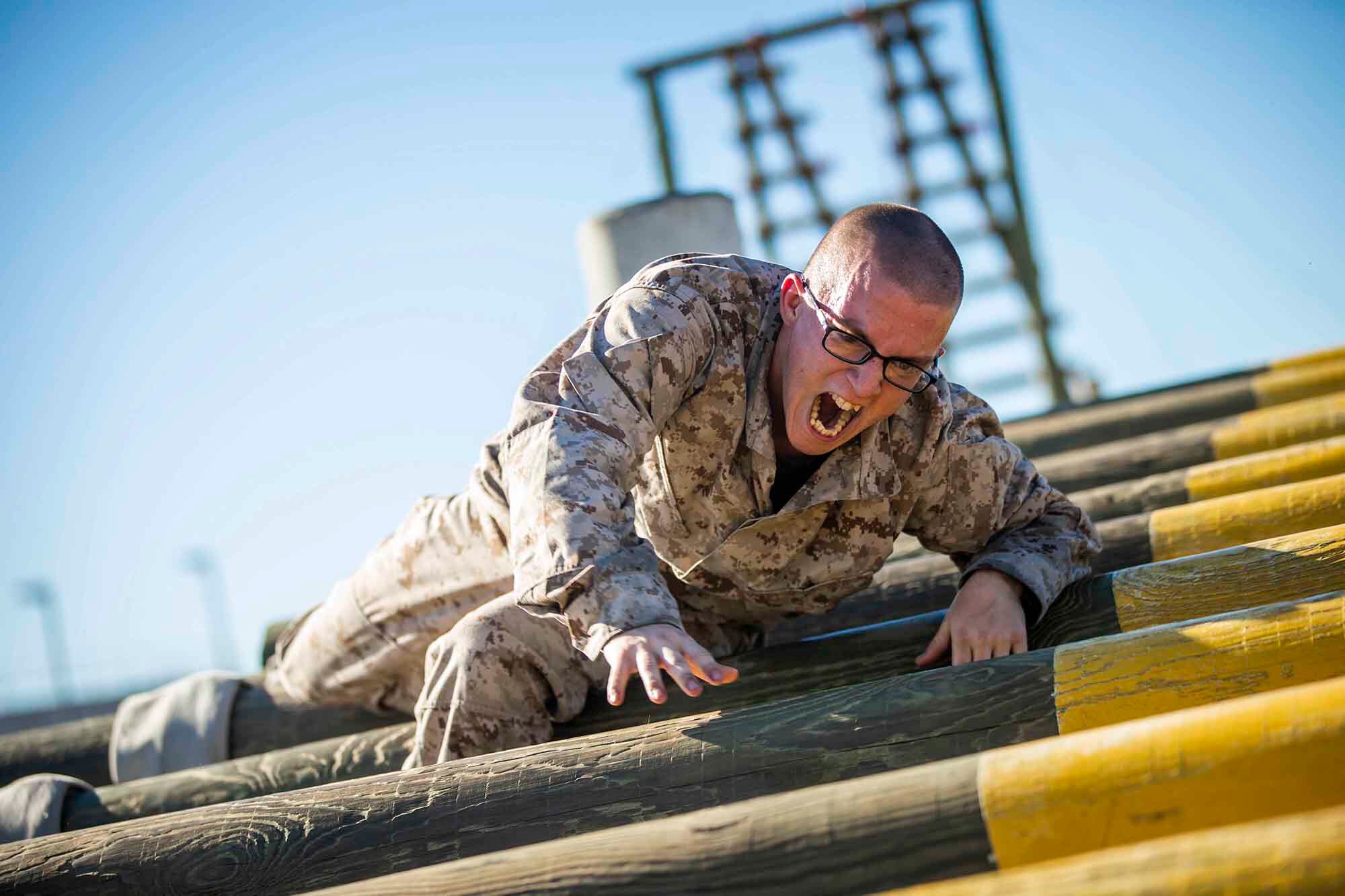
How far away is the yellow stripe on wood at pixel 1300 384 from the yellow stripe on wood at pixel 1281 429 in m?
0.26

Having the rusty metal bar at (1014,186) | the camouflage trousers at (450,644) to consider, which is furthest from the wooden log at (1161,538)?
the rusty metal bar at (1014,186)

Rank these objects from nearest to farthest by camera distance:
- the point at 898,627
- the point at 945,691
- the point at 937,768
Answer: the point at 937,768, the point at 945,691, the point at 898,627

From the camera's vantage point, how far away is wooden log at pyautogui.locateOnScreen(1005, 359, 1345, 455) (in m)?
4.29

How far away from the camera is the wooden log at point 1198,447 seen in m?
3.76

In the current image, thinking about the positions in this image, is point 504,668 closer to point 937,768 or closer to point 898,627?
point 898,627

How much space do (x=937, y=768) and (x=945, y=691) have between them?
0.39 metres

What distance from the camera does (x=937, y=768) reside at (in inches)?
54.2

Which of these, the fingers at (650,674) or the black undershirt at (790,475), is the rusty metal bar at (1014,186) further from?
the fingers at (650,674)

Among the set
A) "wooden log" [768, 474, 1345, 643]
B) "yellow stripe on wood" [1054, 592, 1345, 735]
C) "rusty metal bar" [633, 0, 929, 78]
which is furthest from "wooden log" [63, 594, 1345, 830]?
"rusty metal bar" [633, 0, 929, 78]

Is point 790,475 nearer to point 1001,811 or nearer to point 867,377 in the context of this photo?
point 867,377

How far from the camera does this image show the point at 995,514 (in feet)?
8.00

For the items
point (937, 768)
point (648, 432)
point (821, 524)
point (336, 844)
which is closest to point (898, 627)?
point (821, 524)

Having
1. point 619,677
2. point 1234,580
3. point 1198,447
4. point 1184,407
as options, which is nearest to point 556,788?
point 619,677

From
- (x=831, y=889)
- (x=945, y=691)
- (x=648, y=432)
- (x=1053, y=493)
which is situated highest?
(x=648, y=432)
